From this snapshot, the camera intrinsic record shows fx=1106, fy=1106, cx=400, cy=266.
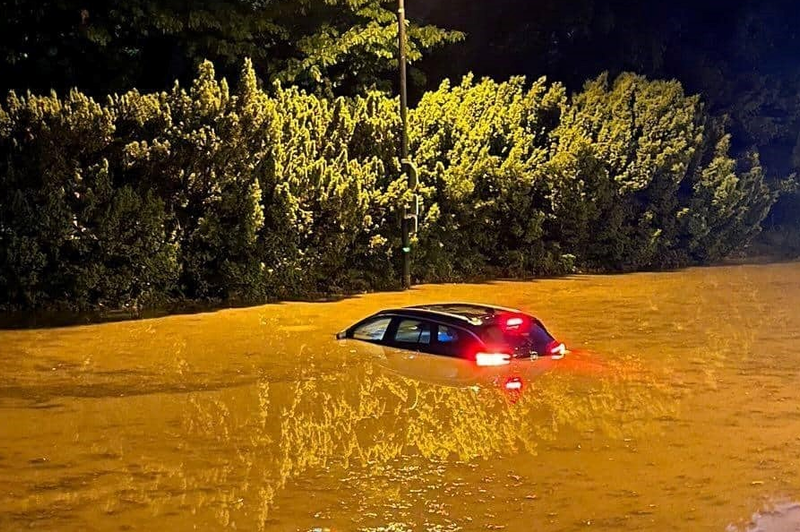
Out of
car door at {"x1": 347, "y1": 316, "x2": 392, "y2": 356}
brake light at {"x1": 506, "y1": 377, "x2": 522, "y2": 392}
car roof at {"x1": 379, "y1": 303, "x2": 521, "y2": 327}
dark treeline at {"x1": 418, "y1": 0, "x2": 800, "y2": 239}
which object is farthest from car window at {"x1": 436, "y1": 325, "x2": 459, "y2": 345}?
dark treeline at {"x1": 418, "y1": 0, "x2": 800, "y2": 239}

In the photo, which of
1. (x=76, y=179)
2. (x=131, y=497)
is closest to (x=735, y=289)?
(x=76, y=179)

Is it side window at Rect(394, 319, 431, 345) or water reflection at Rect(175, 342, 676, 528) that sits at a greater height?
side window at Rect(394, 319, 431, 345)

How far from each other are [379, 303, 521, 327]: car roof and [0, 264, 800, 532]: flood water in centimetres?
63

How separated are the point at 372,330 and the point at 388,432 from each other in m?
5.45

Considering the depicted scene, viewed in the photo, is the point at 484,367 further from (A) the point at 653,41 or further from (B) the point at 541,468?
(A) the point at 653,41

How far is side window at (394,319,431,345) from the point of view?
16.5m

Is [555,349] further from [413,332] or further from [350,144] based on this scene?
[350,144]

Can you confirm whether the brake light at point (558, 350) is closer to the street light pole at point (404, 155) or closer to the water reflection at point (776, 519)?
the water reflection at point (776, 519)

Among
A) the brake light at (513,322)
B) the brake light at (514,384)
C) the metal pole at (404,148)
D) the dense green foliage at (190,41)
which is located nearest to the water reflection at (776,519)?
the brake light at (514,384)

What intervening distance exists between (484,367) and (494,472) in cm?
488

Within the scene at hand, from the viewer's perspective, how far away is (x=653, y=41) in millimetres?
39938

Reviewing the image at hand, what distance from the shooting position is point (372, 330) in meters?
18.1

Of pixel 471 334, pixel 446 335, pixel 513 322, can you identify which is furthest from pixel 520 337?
pixel 446 335

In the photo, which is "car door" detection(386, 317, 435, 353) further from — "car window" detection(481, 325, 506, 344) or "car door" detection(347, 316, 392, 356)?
"car window" detection(481, 325, 506, 344)
